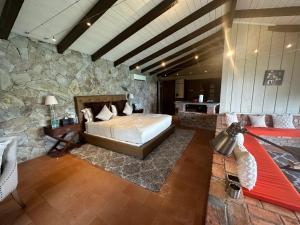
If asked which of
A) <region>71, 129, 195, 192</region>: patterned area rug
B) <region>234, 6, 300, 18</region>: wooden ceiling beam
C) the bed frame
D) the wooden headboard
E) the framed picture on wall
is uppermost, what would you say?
<region>234, 6, 300, 18</region>: wooden ceiling beam

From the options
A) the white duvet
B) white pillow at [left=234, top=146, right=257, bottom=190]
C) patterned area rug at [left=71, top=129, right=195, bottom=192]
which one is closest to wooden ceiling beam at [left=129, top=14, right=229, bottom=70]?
the white duvet

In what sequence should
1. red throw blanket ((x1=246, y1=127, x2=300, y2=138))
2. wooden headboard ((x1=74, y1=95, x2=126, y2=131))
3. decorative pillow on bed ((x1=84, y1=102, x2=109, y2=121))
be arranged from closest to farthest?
red throw blanket ((x1=246, y1=127, x2=300, y2=138)), wooden headboard ((x1=74, y1=95, x2=126, y2=131)), decorative pillow on bed ((x1=84, y1=102, x2=109, y2=121))

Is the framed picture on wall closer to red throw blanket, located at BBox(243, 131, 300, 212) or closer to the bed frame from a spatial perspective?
red throw blanket, located at BBox(243, 131, 300, 212)

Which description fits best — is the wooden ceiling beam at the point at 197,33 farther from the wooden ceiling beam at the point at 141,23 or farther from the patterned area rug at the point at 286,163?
the patterned area rug at the point at 286,163

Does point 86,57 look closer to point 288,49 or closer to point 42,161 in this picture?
point 42,161

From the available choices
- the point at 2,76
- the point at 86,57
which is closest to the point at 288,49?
the point at 86,57

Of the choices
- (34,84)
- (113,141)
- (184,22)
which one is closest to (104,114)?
(113,141)

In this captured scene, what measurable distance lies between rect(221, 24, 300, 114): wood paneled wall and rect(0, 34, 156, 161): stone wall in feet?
14.0

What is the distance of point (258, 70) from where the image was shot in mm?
3830

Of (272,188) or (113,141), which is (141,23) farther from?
(272,188)

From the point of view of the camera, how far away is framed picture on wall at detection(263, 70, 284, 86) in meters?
3.71

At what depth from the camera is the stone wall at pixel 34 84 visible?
2.58 m

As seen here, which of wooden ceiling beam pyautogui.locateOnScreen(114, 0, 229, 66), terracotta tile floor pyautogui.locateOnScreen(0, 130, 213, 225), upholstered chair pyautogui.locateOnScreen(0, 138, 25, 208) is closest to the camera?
upholstered chair pyautogui.locateOnScreen(0, 138, 25, 208)

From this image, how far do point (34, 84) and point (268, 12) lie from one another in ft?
18.0
